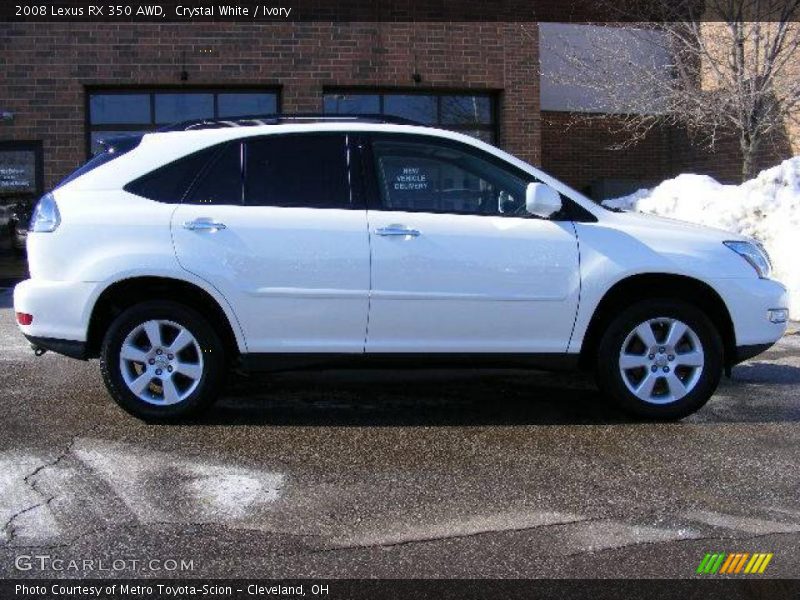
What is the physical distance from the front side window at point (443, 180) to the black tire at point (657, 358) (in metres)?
0.95

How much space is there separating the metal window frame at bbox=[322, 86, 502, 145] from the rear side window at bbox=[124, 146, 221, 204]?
789 cm

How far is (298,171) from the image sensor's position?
5.45 meters

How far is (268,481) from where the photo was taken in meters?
4.44

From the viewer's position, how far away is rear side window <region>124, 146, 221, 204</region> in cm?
536

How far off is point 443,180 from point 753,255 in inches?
81.9

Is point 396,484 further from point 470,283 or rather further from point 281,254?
point 281,254

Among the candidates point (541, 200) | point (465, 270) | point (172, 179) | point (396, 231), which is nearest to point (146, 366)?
point (172, 179)

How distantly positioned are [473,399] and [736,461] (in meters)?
1.99

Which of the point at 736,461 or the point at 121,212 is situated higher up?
the point at 121,212

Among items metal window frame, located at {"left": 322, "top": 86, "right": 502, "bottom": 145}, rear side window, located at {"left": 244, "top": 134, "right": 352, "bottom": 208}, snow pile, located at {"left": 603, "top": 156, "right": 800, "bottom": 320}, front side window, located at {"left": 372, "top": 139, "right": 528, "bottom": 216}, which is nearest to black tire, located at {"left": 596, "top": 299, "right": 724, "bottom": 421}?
front side window, located at {"left": 372, "top": 139, "right": 528, "bottom": 216}

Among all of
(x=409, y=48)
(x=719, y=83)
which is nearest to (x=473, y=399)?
(x=409, y=48)

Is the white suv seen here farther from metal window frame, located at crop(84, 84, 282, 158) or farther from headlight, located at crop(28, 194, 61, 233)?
metal window frame, located at crop(84, 84, 282, 158)

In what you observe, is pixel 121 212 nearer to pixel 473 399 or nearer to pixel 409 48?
pixel 473 399

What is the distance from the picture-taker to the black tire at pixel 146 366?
5.30 m
